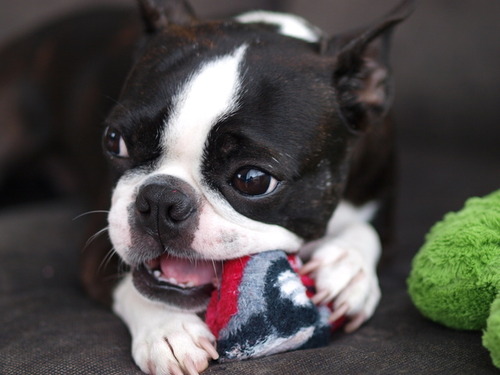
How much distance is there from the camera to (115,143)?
6.49ft

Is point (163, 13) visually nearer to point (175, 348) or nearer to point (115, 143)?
point (115, 143)

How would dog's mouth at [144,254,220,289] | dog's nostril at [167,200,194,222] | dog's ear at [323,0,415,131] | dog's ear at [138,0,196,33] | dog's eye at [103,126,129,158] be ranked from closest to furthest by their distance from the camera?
1. dog's nostril at [167,200,194,222]
2. dog's mouth at [144,254,220,289]
3. dog's eye at [103,126,129,158]
4. dog's ear at [323,0,415,131]
5. dog's ear at [138,0,196,33]

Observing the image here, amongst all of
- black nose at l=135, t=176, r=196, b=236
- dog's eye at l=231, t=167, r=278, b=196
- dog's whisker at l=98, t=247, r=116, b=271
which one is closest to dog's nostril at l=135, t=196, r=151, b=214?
black nose at l=135, t=176, r=196, b=236

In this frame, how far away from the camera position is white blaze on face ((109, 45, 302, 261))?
176 centimetres

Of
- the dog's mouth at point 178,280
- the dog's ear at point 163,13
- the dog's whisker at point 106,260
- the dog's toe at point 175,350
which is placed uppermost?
the dog's ear at point 163,13

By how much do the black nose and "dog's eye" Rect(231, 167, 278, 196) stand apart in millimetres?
128

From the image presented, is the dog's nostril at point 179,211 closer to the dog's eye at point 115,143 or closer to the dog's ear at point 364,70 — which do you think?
the dog's eye at point 115,143

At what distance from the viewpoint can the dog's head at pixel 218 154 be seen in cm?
177

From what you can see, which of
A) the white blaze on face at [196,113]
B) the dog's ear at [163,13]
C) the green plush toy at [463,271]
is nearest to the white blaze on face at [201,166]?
the white blaze on face at [196,113]

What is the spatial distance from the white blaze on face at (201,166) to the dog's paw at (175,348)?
7.7 inches

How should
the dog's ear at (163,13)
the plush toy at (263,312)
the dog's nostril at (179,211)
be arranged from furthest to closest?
the dog's ear at (163,13)
the dog's nostril at (179,211)
the plush toy at (263,312)

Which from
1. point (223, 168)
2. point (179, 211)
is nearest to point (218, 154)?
point (223, 168)

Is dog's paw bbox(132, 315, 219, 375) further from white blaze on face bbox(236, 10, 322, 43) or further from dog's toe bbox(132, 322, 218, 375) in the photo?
white blaze on face bbox(236, 10, 322, 43)

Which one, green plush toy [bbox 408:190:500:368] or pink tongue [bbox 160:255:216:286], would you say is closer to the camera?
green plush toy [bbox 408:190:500:368]
